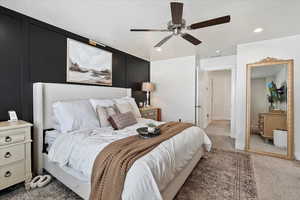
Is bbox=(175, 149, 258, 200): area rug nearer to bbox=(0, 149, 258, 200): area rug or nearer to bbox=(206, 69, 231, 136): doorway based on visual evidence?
bbox=(0, 149, 258, 200): area rug

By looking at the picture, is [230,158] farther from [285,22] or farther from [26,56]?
[26,56]

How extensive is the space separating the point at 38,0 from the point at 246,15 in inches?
115

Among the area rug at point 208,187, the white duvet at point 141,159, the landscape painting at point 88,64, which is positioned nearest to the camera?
the white duvet at point 141,159

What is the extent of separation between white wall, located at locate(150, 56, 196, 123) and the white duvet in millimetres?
2264

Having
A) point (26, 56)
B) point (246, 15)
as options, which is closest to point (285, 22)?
point (246, 15)

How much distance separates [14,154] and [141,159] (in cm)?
167

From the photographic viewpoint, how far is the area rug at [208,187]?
5.41 ft

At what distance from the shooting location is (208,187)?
1.82 meters

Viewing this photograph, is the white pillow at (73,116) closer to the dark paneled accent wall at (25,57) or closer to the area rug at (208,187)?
the dark paneled accent wall at (25,57)

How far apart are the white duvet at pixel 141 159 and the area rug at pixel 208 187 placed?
0.43m

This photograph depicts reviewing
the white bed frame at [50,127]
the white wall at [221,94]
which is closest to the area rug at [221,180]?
the white bed frame at [50,127]

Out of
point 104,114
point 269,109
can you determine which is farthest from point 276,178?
point 104,114

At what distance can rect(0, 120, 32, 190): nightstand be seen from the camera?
5.17ft

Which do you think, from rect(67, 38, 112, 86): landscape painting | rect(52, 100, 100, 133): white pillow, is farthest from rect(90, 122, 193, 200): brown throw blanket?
rect(67, 38, 112, 86): landscape painting
